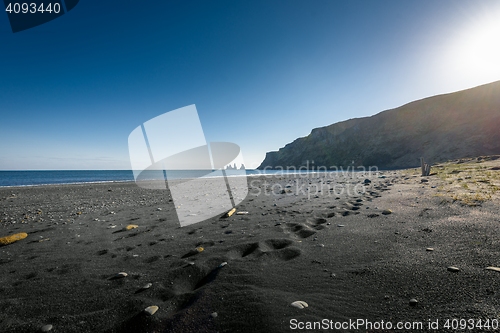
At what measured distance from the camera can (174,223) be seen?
20.9 ft

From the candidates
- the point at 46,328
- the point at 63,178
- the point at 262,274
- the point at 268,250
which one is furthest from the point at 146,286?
the point at 63,178

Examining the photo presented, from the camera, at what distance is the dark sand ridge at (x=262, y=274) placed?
194 centimetres

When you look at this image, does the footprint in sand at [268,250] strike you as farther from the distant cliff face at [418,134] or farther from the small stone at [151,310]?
the distant cliff face at [418,134]

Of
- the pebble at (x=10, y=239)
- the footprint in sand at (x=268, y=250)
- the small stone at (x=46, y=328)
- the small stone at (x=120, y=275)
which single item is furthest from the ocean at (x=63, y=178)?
the small stone at (x=46, y=328)

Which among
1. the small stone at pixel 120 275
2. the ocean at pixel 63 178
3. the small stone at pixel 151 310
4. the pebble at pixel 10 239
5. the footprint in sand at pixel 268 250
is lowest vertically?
the footprint in sand at pixel 268 250

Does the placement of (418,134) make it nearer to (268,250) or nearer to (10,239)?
(268,250)

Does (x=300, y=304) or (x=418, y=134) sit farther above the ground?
(x=418, y=134)

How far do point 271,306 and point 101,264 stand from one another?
3265mm

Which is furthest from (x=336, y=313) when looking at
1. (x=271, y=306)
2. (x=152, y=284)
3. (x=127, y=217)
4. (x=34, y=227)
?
(x=34, y=227)

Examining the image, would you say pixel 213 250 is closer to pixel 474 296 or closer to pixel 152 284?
pixel 152 284

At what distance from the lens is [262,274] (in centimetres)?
281

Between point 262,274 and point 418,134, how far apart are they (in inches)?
2693

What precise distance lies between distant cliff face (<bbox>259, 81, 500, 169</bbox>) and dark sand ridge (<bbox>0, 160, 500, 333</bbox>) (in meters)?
48.5

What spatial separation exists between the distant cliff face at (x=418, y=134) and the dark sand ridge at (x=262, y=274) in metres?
48.5
